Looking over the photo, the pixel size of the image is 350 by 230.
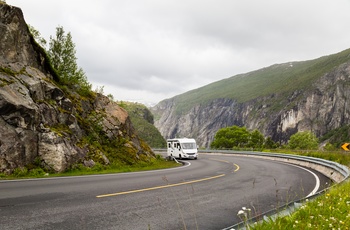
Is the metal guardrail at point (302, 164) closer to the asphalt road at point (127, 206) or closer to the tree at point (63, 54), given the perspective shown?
the asphalt road at point (127, 206)

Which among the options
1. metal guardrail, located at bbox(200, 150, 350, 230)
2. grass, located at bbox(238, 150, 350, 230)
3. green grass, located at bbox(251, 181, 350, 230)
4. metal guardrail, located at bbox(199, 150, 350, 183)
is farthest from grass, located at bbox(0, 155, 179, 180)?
metal guardrail, located at bbox(199, 150, 350, 183)

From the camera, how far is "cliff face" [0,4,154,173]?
13.4 m

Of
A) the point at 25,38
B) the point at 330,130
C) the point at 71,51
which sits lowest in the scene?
the point at 330,130

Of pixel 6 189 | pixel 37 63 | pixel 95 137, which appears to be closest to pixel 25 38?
pixel 37 63

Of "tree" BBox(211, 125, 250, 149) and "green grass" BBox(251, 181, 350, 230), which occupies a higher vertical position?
"green grass" BBox(251, 181, 350, 230)

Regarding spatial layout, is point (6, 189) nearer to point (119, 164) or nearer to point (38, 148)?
point (38, 148)

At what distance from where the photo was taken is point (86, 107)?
2183 cm

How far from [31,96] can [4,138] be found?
3892 millimetres

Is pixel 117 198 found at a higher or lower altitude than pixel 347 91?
lower

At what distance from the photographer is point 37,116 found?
49.2 ft

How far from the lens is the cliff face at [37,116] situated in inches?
529

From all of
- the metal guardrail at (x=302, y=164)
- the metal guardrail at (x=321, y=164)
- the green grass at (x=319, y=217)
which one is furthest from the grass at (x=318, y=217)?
the metal guardrail at (x=321, y=164)

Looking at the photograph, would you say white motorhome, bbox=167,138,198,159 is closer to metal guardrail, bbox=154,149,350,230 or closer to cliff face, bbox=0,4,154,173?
metal guardrail, bbox=154,149,350,230

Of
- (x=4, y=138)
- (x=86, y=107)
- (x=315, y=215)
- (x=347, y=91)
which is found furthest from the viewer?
(x=347, y=91)
